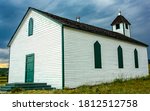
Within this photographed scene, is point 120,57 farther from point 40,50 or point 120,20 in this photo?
point 120,20

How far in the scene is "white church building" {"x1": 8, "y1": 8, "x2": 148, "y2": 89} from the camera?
54.5ft

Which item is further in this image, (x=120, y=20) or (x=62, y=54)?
(x=120, y=20)

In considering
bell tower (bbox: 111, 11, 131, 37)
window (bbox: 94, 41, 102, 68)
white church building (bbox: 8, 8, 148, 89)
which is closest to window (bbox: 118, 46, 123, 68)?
white church building (bbox: 8, 8, 148, 89)

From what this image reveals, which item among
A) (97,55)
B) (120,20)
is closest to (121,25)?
(120,20)

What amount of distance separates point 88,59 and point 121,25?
16.9m

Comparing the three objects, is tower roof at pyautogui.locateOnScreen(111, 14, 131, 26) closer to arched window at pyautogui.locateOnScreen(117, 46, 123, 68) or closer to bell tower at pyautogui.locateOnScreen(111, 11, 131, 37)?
bell tower at pyautogui.locateOnScreen(111, 11, 131, 37)

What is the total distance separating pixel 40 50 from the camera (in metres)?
18.5

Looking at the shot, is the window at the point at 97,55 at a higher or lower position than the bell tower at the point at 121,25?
lower

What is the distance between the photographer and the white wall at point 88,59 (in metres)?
16.7

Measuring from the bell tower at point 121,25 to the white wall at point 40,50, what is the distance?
17.0m

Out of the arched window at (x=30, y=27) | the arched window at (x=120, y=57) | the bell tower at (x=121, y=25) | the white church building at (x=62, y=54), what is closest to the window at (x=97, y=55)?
the white church building at (x=62, y=54)

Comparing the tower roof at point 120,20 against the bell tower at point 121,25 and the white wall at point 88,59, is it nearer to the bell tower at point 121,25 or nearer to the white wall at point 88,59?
the bell tower at point 121,25

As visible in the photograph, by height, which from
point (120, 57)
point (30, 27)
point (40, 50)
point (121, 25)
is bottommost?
point (120, 57)

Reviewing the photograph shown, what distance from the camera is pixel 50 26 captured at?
1783cm
